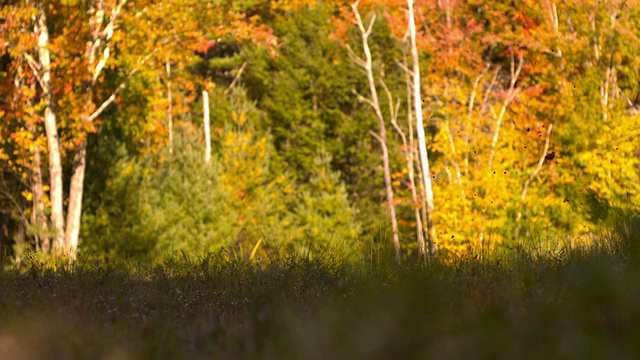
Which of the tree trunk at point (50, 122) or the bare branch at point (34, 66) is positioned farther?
the tree trunk at point (50, 122)

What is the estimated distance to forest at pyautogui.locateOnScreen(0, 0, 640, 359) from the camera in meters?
4.04

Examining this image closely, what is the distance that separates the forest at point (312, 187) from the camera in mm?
4043

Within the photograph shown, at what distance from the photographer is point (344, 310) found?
165 inches

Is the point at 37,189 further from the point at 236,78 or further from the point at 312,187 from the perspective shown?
the point at 236,78

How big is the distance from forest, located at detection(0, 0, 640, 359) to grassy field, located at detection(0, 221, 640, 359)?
0.06 ft

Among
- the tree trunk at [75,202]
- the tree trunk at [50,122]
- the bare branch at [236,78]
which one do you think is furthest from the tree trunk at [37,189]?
the bare branch at [236,78]

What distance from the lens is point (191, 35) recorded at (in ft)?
63.2

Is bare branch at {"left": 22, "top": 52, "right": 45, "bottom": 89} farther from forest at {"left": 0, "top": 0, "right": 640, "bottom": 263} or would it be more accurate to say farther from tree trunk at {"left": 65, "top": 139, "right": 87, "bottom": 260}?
tree trunk at {"left": 65, "top": 139, "right": 87, "bottom": 260}

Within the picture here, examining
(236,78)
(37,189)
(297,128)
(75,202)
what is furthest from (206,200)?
(236,78)

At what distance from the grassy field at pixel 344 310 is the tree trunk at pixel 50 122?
1324cm

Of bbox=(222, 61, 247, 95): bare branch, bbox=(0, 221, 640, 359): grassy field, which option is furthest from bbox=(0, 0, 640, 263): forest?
bbox=(0, 221, 640, 359): grassy field

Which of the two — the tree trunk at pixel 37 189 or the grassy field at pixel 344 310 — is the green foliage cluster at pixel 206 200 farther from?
the grassy field at pixel 344 310

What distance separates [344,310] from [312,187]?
31051mm

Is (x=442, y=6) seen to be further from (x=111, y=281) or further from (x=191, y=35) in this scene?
(x=111, y=281)
